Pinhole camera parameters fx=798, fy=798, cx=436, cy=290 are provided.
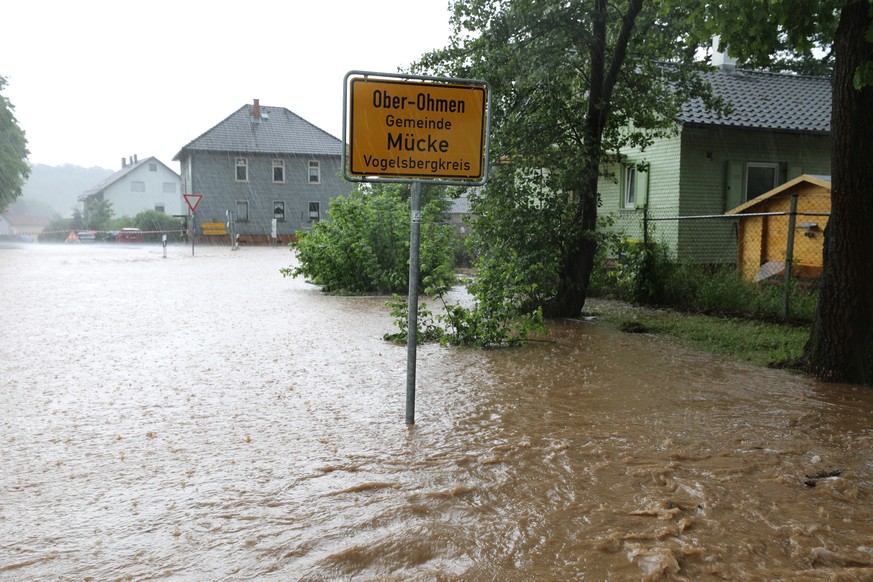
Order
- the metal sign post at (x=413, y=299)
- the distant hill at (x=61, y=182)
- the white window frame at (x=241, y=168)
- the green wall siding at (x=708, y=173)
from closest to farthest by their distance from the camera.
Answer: the metal sign post at (x=413, y=299), the green wall siding at (x=708, y=173), the white window frame at (x=241, y=168), the distant hill at (x=61, y=182)

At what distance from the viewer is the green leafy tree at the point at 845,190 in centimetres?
721

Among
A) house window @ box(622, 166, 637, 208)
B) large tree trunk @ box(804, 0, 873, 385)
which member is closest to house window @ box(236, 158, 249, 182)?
house window @ box(622, 166, 637, 208)

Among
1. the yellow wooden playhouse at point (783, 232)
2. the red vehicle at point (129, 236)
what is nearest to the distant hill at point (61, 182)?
the red vehicle at point (129, 236)

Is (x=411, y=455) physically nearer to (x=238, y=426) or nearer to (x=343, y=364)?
(x=238, y=426)

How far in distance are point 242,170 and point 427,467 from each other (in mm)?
58645

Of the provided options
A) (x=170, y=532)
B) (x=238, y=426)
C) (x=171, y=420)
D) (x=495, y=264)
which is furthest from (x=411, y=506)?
(x=495, y=264)

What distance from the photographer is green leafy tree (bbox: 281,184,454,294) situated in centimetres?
1661

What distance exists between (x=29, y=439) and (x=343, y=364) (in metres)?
3.59

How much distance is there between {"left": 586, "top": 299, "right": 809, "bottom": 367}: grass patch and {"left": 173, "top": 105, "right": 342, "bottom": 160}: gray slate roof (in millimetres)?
50130

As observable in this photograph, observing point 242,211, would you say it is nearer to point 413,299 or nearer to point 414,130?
point 413,299

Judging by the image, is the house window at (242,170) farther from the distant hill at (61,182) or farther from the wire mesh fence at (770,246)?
the distant hill at (61,182)

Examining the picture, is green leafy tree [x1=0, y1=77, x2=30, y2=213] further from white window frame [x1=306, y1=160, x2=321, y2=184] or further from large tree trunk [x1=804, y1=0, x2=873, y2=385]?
large tree trunk [x1=804, y1=0, x2=873, y2=385]

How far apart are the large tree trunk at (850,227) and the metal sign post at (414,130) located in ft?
12.5

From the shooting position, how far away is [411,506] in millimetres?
4133
